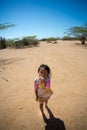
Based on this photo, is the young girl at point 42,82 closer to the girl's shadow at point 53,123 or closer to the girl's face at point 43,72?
the girl's face at point 43,72

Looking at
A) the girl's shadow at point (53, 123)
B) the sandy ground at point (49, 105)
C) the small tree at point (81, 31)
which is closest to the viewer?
the girl's shadow at point (53, 123)

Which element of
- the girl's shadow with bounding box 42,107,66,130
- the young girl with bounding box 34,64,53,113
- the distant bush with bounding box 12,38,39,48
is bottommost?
the girl's shadow with bounding box 42,107,66,130

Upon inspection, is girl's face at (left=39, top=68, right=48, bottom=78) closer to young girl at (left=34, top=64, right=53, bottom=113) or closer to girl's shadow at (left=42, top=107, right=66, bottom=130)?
Result: young girl at (left=34, top=64, right=53, bottom=113)

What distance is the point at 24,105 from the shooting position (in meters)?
3.85

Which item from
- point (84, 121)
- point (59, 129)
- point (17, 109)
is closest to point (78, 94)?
point (84, 121)

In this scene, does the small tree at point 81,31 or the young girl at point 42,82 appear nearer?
the young girl at point 42,82

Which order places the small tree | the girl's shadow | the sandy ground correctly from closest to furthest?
the girl's shadow < the sandy ground < the small tree

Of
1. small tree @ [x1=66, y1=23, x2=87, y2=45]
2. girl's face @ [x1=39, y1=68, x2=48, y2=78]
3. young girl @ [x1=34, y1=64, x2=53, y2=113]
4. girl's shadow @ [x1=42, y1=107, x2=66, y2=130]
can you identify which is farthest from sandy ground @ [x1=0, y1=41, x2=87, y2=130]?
small tree @ [x1=66, y1=23, x2=87, y2=45]

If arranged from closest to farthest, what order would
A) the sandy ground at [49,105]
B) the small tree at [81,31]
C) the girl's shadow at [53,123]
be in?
the girl's shadow at [53,123], the sandy ground at [49,105], the small tree at [81,31]

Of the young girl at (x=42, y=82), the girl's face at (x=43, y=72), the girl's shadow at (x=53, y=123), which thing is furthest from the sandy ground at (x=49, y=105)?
the girl's face at (x=43, y=72)

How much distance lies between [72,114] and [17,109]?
1641 millimetres

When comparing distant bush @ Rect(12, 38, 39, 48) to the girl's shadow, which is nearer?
the girl's shadow

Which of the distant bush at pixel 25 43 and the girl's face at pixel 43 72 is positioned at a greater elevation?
the distant bush at pixel 25 43

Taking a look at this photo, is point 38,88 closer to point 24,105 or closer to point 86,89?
point 24,105
